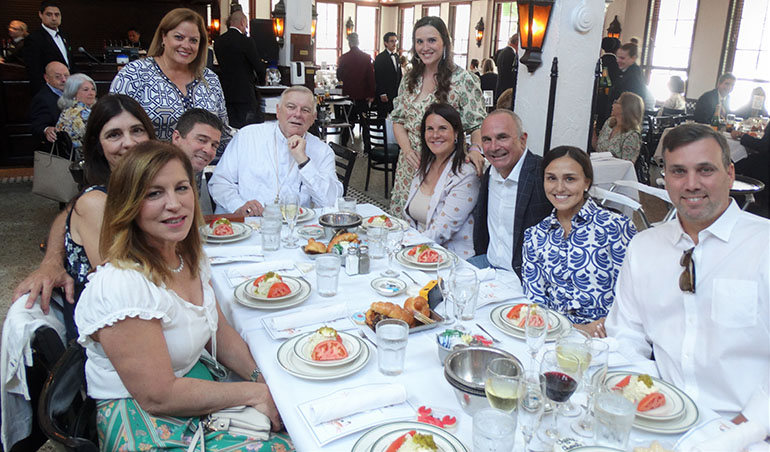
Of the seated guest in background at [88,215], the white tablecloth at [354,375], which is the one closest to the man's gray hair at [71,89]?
the seated guest in background at [88,215]

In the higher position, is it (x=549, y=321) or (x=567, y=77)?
(x=567, y=77)

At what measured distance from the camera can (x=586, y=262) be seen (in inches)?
82.4

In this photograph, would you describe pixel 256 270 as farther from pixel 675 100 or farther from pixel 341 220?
pixel 675 100

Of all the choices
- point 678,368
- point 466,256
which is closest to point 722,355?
point 678,368

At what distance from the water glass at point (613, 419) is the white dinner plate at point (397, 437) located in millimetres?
280

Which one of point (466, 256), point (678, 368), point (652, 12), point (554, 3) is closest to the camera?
point (678, 368)

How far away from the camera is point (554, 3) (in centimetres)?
338

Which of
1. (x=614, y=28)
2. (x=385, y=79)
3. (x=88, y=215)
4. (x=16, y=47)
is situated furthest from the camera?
(x=614, y=28)

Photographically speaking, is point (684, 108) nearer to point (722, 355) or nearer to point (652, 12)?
point (652, 12)

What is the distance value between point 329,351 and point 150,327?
446 millimetres

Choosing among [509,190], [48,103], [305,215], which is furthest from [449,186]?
[48,103]

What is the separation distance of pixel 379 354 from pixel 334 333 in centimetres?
16

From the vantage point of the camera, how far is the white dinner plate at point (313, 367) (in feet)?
4.48

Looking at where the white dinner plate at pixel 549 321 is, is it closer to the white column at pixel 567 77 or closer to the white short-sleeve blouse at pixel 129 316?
the white short-sleeve blouse at pixel 129 316
